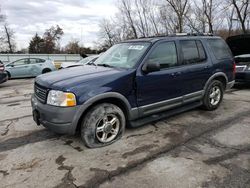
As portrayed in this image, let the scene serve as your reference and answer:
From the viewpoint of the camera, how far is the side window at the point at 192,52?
204 inches

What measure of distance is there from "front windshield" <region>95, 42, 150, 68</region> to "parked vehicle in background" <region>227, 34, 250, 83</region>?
5402 mm

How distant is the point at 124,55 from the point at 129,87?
89cm

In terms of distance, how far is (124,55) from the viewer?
4852 millimetres

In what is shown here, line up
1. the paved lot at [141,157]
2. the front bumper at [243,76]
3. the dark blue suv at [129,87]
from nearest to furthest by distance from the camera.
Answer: the paved lot at [141,157], the dark blue suv at [129,87], the front bumper at [243,76]

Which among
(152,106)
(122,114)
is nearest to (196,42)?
(152,106)

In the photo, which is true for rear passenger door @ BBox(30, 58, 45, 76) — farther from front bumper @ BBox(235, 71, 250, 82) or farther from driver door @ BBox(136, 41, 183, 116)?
driver door @ BBox(136, 41, 183, 116)

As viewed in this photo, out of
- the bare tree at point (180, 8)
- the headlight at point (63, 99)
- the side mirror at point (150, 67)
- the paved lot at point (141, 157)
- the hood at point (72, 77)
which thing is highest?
the bare tree at point (180, 8)

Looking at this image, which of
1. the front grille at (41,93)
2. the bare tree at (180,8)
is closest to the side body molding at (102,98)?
the front grille at (41,93)

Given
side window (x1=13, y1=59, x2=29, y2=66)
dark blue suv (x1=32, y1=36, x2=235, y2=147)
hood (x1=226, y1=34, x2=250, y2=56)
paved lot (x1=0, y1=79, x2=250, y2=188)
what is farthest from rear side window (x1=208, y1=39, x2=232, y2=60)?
side window (x1=13, y1=59, x2=29, y2=66)

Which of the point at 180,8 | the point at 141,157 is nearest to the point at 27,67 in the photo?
the point at 141,157

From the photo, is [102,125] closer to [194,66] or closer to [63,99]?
[63,99]

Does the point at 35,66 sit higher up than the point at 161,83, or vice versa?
the point at 161,83

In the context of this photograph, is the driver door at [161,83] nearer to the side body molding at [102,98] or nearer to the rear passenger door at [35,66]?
the side body molding at [102,98]

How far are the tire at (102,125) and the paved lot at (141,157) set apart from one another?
137 millimetres
